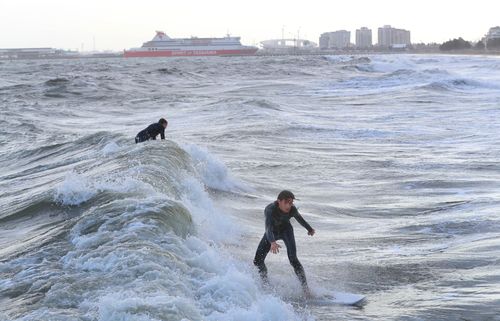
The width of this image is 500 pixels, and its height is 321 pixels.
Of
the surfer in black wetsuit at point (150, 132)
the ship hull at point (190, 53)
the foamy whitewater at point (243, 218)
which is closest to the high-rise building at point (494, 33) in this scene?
the ship hull at point (190, 53)

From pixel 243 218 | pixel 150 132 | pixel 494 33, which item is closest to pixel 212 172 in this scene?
pixel 150 132

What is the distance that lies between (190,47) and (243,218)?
148 meters

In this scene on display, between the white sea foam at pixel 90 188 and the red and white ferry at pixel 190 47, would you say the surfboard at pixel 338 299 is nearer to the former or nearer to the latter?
the white sea foam at pixel 90 188

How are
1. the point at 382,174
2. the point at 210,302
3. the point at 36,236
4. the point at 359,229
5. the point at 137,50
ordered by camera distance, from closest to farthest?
1. the point at 210,302
2. the point at 36,236
3. the point at 359,229
4. the point at 382,174
5. the point at 137,50

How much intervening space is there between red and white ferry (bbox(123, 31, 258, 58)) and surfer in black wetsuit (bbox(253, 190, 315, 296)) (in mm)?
151579

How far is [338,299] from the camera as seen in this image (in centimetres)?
867

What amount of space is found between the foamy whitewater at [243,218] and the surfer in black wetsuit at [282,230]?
18cm

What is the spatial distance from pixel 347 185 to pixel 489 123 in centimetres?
1486

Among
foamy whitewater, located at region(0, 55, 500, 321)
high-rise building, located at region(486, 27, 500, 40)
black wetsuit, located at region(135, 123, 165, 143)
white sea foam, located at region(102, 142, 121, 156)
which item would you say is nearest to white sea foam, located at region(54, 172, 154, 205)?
foamy whitewater, located at region(0, 55, 500, 321)

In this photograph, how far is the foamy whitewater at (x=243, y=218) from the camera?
745cm

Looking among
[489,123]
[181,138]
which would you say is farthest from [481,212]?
[489,123]

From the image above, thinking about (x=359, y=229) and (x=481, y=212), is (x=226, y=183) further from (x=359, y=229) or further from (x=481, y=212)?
(x=481, y=212)

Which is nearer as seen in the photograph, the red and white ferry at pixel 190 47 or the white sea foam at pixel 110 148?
the white sea foam at pixel 110 148

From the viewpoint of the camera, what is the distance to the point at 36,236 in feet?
34.0
